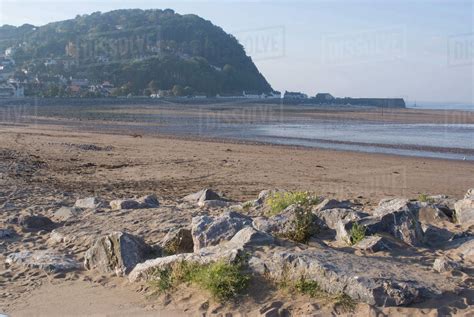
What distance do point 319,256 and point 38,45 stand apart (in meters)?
107

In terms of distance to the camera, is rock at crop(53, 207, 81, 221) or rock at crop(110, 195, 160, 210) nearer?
rock at crop(53, 207, 81, 221)

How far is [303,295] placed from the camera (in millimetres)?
5422

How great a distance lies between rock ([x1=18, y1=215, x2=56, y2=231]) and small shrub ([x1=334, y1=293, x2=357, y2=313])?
483 cm

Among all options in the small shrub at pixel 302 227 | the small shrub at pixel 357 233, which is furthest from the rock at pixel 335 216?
the small shrub at pixel 302 227

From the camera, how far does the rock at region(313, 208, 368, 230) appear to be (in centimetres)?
709

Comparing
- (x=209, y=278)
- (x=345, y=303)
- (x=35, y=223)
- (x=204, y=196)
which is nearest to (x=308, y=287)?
(x=345, y=303)

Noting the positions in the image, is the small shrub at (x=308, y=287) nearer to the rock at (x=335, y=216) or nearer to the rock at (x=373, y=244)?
the rock at (x=373, y=244)

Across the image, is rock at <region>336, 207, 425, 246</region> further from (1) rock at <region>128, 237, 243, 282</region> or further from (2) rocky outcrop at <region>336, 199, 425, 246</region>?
(1) rock at <region>128, 237, 243, 282</region>

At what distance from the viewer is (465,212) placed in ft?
25.3

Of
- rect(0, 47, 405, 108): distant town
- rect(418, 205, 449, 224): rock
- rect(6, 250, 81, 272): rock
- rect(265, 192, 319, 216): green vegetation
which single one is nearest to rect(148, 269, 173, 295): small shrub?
rect(6, 250, 81, 272): rock

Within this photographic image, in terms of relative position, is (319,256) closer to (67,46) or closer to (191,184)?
(191,184)

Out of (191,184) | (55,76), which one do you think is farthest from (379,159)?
(55,76)

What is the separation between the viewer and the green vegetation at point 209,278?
18.2 feet

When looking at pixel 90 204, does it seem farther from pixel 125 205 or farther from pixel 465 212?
pixel 465 212
